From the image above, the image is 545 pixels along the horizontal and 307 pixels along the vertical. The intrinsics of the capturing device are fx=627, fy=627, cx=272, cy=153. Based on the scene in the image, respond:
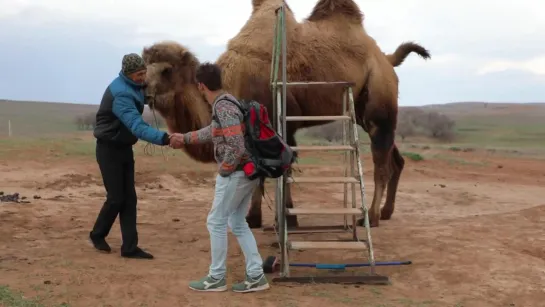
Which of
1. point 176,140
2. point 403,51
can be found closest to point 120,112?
point 176,140

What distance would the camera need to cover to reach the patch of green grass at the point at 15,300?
4.93 m

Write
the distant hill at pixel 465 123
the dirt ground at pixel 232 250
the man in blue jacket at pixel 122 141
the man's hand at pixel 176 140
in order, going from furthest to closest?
the distant hill at pixel 465 123
the man in blue jacket at pixel 122 141
the man's hand at pixel 176 140
the dirt ground at pixel 232 250

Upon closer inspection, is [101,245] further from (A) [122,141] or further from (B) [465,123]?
(B) [465,123]

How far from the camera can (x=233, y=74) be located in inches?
301

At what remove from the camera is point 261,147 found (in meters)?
5.29

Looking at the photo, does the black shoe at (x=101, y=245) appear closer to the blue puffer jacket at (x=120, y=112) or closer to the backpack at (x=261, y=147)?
the blue puffer jacket at (x=120, y=112)

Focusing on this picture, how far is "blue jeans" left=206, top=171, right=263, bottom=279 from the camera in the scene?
529cm

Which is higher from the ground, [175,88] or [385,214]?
[175,88]

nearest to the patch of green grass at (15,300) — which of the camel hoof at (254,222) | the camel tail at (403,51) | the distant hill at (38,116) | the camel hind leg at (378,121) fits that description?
the camel hoof at (254,222)

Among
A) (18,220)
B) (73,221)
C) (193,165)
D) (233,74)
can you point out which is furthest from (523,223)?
(193,165)

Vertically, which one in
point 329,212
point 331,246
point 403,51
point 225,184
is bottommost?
point 331,246

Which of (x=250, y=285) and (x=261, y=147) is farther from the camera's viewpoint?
(x=250, y=285)

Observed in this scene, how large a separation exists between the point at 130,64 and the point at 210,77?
1.43 metres

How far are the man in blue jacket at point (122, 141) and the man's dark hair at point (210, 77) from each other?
1.03m
